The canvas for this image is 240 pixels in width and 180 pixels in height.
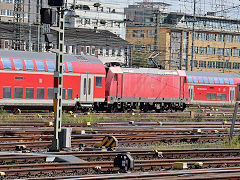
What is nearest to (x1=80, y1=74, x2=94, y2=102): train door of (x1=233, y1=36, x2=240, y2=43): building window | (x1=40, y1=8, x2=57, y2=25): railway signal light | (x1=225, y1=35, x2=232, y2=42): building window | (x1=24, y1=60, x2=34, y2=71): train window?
(x1=24, y1=60, x2=34, y2=71): train window

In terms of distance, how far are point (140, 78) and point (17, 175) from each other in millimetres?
28381

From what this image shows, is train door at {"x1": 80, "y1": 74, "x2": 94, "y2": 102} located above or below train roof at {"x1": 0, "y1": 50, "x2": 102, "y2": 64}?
below

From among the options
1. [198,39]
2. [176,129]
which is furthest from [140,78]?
[198,39]

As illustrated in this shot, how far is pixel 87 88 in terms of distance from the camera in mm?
37875

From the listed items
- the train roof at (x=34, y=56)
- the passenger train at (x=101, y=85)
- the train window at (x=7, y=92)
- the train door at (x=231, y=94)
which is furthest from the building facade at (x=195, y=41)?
the train window at (x=7, y=92)

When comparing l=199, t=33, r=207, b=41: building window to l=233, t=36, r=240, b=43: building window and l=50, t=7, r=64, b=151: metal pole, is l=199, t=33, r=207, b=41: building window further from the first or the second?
l=50, t=7, r=64, b=151: metal pole

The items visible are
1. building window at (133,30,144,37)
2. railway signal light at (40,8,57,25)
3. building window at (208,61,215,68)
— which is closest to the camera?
railway signal light at (40,8,57,25)

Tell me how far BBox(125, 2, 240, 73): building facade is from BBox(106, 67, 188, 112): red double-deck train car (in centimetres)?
5622

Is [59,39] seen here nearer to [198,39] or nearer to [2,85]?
[2,85]

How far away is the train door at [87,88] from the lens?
1476 inches

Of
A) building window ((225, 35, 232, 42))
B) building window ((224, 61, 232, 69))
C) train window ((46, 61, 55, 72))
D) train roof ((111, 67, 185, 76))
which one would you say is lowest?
building window ((224, 61, 232, 69))

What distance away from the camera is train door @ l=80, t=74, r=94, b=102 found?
3750cm

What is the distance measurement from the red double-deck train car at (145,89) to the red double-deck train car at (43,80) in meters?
1.80

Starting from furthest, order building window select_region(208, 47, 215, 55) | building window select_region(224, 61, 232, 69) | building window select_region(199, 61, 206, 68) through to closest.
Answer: building window select_region(224, 61, 232, 69) → building window select_region(208, 47, 215, 55) → building window select_region(199, 61, 206, 68)
